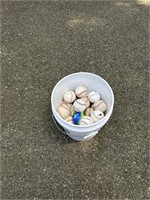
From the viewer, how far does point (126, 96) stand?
6.45 feet

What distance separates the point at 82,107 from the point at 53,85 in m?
0.36

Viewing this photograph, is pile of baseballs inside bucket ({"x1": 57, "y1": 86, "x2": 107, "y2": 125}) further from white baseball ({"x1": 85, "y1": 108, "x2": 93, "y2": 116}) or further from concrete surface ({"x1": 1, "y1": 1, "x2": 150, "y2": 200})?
concrete surface ({"x1": 1, "y1": 1, "x2": 150, "y2": 200})

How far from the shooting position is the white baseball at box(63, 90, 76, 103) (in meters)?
1.78

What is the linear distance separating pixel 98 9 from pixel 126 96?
2.66 feet

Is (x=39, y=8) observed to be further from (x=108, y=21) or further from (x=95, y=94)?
(x=95, y=94)

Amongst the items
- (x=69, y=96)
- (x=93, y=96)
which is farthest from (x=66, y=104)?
(x=93, y=96)

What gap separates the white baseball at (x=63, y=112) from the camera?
1.74m

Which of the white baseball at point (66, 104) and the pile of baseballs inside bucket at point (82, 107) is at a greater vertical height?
the pile of baseballs inside bucket at point (82, 107)

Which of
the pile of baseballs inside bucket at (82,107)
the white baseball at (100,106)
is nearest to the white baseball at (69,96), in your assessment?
the pile of baseballs inside bucket at (82,107)

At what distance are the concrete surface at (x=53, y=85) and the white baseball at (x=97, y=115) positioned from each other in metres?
0.15

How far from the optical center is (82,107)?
174 cm

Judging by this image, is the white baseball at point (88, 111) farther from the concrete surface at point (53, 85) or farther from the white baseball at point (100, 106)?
the concrete surface at point (53, 85)

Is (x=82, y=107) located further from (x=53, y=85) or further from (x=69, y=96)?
(x=53, y=85)

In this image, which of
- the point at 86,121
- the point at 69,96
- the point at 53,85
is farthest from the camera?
the point at 53,85
